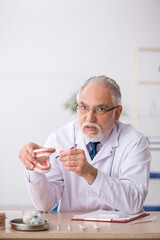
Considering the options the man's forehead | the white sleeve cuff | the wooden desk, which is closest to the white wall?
the man's forehead

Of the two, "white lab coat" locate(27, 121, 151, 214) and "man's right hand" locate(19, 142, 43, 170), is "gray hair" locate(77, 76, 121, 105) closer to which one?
"white lab coat" locate(27, 121, 151, 214)

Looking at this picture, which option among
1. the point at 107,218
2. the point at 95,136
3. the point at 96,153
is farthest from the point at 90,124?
the point at 107,218

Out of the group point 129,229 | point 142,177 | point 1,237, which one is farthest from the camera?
point 142,177

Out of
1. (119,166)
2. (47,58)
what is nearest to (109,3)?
(47,58)

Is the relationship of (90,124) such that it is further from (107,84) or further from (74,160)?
(74,160)

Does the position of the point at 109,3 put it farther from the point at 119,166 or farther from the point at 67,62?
the point at 119,166

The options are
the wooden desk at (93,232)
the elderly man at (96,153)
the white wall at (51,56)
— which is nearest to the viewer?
the wooden desk at (93,232)

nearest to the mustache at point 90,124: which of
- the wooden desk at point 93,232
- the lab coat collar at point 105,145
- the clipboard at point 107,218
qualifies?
the lab coat collar at point 105,145

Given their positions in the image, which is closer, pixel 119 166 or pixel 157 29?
pixel 119 166

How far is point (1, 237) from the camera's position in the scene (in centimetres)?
142

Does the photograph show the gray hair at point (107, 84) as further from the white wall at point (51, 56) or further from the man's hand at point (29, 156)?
the white wall at point (51, 56)

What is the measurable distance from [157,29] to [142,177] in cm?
449

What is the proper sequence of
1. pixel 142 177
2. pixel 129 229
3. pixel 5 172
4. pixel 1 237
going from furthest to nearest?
pixel 5 172, pixel 142 177, pixel 129 229, pixel 1 237

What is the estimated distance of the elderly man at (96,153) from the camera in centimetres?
210
